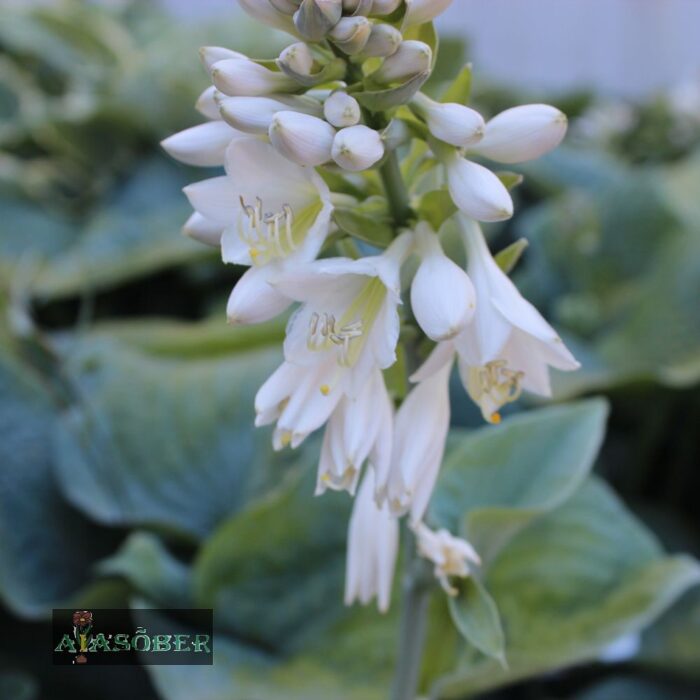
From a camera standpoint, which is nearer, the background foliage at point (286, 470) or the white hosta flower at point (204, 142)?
the white hosta flower at point (204, 142)

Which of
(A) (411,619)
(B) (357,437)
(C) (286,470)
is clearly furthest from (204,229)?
(C) (286,470)

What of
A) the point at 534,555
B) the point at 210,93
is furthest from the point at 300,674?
the point at 210,93

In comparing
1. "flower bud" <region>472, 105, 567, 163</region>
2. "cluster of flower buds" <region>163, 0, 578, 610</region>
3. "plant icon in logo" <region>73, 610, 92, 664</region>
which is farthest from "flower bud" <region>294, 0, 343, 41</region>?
"plant icon in logo" <region>73, 610, 92, 664</region>

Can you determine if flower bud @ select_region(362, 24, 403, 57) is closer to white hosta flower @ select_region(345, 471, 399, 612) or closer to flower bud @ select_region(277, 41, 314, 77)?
flower bud @ select_region(277, 41, 314, 77)

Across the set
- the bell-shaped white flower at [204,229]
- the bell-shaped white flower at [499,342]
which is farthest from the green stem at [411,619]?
the bell-shaped white flower at [204,229]

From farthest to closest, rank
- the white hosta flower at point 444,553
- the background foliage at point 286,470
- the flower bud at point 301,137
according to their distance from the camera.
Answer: the background foliage at point 286,470, the white hosta flower at point 444,553, the flower bud at point 301,137

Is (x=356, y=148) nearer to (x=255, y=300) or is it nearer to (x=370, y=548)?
(x=255, y=300)

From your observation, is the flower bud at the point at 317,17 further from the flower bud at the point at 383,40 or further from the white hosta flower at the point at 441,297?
the white hosta flower at the point at 441,297
